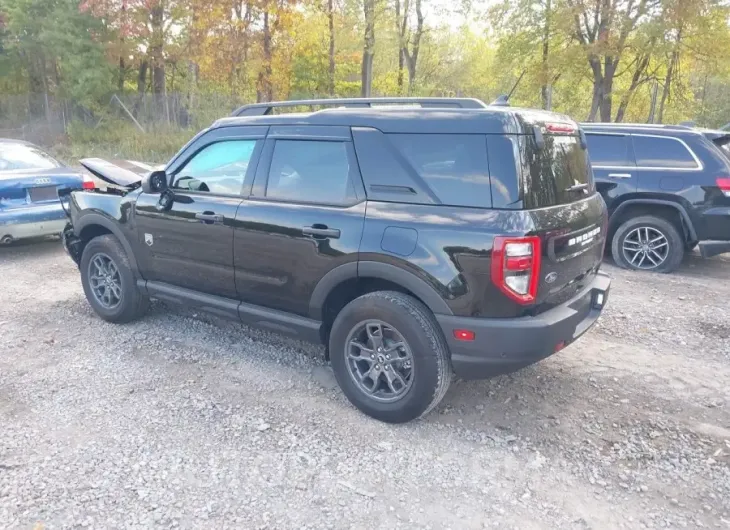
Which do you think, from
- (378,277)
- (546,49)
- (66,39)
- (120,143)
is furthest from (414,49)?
(378,277)

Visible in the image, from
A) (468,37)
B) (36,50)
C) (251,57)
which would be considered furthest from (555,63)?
(36,50)

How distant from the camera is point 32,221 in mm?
6984

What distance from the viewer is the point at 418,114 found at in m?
3.35

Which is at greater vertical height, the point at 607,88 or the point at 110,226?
the point at 607,88

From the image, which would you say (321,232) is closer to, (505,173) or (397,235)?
(397,235)

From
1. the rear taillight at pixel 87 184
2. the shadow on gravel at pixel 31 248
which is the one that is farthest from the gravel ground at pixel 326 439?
the shadow on gravel at pixel 31 248

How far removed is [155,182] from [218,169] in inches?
22.3

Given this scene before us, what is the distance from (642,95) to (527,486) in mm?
19210

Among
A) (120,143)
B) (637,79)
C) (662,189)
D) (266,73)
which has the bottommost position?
(662,189)

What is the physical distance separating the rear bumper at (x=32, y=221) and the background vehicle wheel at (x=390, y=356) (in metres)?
5.24

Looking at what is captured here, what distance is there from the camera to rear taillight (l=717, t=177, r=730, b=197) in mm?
6402

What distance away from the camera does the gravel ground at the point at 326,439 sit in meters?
2.77

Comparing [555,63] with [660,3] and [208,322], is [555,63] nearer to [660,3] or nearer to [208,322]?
[660,3]

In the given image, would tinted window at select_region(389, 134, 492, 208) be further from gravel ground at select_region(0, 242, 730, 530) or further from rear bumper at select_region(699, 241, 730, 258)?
rear bumper at select_region(699, 241, 730, 258)
